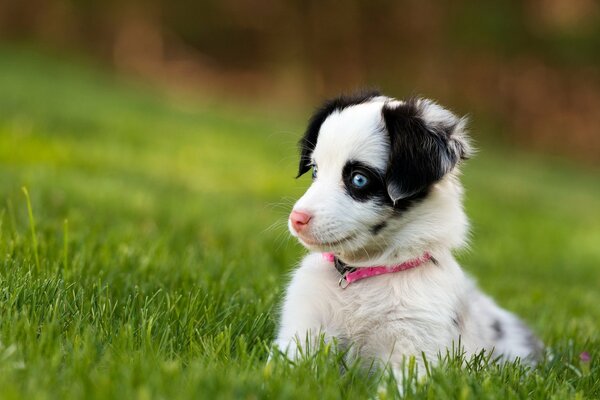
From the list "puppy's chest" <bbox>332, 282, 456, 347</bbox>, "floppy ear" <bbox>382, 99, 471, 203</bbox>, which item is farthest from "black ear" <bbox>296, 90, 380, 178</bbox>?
"puppy's chest" <bbox>332, 282, 456, 347</bbox>

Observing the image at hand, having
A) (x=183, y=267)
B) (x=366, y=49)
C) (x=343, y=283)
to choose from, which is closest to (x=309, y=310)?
(x=343, y=283)

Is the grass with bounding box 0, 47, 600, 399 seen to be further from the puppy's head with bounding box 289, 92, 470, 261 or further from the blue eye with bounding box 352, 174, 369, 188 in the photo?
the blue eye with bounding box 352, 174, 369, 188

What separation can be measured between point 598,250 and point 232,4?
24578mm

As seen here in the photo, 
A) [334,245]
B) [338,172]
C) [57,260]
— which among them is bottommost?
[57,260]

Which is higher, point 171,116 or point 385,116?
point 385,116

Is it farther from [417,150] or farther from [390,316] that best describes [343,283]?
[417,150]

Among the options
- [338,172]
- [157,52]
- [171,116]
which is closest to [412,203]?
[338,172]

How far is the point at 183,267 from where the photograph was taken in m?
4.52

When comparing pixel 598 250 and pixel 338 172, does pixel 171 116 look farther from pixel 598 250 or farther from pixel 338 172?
pixel 338 172

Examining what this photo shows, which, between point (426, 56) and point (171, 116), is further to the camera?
point (426, 56)

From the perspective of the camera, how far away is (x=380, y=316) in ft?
11.4

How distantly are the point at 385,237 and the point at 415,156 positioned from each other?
0.40 metres

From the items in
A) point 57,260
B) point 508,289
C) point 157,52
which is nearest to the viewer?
point 57,260

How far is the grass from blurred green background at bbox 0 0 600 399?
19 millimetres
